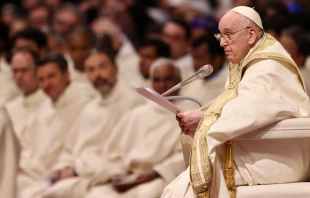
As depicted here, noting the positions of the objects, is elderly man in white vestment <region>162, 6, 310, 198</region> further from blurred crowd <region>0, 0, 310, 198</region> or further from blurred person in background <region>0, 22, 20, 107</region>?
blurred person in background <region>0, 22, 20, 107</region>

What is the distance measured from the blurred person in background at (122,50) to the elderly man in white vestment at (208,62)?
1.09 m

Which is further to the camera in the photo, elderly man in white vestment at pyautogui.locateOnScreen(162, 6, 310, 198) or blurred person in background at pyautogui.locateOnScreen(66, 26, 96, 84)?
blurred person in background at pyautogui.locateOnScreen(66, 26, 96, 84)

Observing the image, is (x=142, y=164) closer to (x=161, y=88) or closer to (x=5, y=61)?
(x=161, y=88)

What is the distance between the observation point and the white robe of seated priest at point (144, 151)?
8289 mm

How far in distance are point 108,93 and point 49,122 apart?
0.65 metres

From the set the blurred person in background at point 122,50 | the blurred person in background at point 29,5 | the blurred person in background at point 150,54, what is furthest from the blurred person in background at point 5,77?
the blurred person in background at point 150,54

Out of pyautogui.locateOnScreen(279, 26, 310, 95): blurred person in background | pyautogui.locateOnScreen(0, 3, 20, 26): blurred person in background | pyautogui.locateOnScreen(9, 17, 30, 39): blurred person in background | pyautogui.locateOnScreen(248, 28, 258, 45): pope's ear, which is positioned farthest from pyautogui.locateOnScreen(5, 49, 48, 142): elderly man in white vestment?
pyautogui.locateOnScreen(248, 28, 258, 45): pope's ear

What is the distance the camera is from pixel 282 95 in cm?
574

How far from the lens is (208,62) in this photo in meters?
9.16

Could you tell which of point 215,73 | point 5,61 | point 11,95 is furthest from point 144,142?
point 5,61

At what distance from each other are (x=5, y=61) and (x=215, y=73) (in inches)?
138

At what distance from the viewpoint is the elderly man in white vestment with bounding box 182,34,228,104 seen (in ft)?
29.7

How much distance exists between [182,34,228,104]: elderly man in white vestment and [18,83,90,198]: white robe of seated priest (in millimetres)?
1153

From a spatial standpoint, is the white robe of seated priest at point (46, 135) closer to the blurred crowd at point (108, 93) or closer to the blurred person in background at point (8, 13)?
the blurred crowd at point (108, 93)
